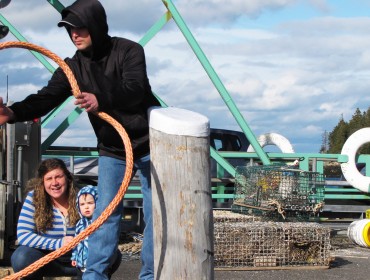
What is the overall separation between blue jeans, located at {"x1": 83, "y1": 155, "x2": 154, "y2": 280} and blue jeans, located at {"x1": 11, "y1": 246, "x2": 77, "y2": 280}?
0.89 m

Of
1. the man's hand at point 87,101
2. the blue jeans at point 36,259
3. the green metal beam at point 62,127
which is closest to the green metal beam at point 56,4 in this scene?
the green metal beam at point 62,127

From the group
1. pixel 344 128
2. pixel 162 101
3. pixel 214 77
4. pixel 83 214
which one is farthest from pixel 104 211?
pixel 344 128

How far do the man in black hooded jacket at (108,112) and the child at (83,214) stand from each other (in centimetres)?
50

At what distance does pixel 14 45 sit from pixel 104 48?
0.72m

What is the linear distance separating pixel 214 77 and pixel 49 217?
5392 millimetres

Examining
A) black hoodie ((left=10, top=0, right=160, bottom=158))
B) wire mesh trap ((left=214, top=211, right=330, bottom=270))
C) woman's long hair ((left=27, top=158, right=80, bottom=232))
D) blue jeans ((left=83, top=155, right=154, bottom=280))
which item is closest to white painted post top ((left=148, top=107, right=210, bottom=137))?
black hoodie ((left=10, top=0, right=160, bottom=158))

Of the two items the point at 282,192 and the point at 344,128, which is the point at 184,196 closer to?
the point at 282,192

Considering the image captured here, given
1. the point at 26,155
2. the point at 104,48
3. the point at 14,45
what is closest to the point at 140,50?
the point at 104,48

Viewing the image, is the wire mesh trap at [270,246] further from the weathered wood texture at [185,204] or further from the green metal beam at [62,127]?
the weathered wood texture at [185,204]

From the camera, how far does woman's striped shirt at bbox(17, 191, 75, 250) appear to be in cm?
583

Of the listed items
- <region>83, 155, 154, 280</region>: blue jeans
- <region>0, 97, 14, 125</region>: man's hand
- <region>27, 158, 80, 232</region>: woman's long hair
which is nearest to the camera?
<region>0, 97, 14, 125</region>: man's hand

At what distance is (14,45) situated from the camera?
436 centimetres

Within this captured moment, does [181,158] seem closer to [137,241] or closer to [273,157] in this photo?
[137,241]

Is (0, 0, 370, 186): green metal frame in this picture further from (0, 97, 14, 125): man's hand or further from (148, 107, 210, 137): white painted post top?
(148, 107, 210, 137): white painted post top
